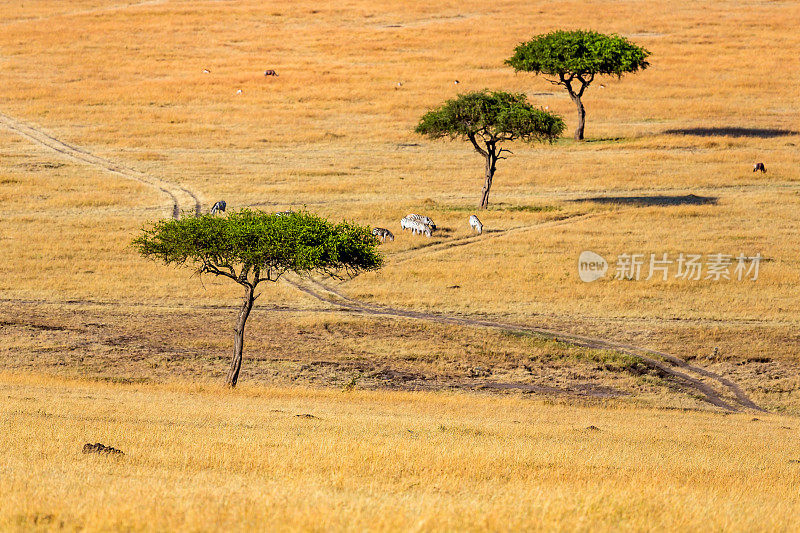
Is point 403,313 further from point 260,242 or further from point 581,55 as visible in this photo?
point 581,55

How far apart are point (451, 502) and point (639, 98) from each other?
317 feet

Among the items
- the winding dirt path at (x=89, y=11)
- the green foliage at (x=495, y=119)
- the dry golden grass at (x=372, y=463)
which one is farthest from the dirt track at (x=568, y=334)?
the winding dirt path at (x=89, y=11)

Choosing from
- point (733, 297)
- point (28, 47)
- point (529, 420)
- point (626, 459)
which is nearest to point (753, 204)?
point (733, 297)

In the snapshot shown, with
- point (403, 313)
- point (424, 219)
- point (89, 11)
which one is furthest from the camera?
point (89, 11)

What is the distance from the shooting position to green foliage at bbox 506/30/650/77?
266 ft

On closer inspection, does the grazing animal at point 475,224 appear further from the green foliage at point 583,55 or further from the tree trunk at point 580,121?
the tree trunk at point 580,121

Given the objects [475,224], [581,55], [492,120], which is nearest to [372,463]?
[475,224]

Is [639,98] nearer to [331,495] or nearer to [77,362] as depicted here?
[77,362]

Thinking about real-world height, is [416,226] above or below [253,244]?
above

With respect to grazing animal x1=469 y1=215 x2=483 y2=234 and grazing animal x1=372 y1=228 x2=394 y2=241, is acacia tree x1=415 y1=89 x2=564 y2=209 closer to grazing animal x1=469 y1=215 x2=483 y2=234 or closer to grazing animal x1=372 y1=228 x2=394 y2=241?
grazing animal x1=469 y1=215 x2=483 y2=234

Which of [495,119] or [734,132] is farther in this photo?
[734,132]

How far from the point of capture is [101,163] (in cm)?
7712

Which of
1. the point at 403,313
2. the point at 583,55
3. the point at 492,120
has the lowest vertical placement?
the point at 403,313

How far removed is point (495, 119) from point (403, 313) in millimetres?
24709
